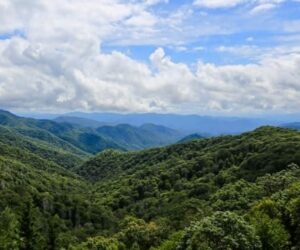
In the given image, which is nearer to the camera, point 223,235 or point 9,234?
point 223,235

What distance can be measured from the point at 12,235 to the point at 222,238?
56878mm

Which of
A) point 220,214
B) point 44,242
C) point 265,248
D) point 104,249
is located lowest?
point 104,249

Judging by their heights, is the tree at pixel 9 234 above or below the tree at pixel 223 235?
below

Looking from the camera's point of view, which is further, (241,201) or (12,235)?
(241,201)

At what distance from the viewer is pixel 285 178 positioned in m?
154

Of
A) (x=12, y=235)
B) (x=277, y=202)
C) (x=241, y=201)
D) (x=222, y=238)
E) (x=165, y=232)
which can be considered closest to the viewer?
(x=222, y=238)

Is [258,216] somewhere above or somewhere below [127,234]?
above

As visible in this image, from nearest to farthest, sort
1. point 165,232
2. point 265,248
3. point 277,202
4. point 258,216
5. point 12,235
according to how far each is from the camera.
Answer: point 265,248, point 258,216, point 277,202, point 12,235, point 165,232

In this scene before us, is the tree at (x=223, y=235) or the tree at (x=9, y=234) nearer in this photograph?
the tree at (x=223, y=235)

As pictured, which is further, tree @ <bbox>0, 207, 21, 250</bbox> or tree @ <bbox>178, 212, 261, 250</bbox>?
tree @ <bbox>0, 207, 21, 250</bbox>

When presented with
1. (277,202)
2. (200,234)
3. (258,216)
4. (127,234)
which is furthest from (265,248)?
(127,234)

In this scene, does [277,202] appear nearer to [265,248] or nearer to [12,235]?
[265,248]

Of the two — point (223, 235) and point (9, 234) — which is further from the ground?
point (223, 235)

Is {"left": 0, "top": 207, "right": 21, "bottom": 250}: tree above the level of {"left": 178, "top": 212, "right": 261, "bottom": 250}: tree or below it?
below
